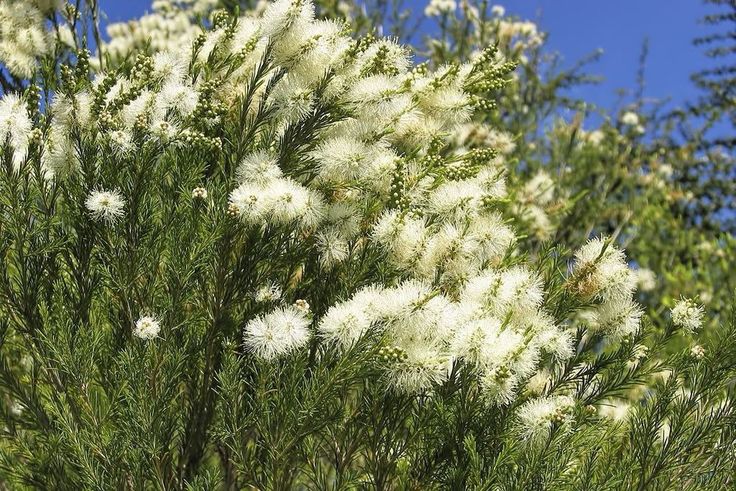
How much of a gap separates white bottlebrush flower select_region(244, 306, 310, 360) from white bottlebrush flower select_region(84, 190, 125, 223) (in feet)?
2.23

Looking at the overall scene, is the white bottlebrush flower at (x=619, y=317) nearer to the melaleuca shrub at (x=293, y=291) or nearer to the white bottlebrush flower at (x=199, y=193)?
the melaleuca shrub at (x=293, y=291)

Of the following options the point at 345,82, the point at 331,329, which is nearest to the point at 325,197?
the point at 345,82

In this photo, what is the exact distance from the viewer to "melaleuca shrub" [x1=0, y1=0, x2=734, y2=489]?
2.74m

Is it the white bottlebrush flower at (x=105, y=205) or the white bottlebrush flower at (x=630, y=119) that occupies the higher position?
the white bottlebrush flower at (x=630, y=119)

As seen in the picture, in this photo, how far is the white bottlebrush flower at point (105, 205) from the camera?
9.62 feet

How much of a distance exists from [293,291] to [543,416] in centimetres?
124

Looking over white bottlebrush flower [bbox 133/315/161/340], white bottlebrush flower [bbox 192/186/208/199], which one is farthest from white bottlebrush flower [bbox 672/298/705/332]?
white bottlebrush flower [bbox 133/315/161/340]

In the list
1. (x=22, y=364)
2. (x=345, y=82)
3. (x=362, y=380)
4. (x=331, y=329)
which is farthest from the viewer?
(x=22, y=364)

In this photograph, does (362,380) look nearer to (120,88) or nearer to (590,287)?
(590,287)

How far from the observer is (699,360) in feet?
9.98

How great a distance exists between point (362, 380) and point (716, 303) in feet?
18.1

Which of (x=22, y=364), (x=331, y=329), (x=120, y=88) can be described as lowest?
(x=331, y=329)

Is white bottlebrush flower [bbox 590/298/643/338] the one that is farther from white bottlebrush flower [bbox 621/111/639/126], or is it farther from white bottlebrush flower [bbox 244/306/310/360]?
white bottlebrush flower [bbox 621/111/639/126]

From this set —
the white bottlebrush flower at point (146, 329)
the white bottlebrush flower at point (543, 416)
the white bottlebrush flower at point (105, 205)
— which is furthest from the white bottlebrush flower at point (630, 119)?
the white bottlebrush flower at point (146, 329)
